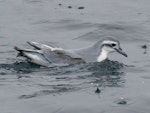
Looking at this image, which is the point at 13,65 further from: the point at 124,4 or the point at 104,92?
the point at 124,4

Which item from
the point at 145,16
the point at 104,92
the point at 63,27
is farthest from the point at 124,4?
the point at 104,92

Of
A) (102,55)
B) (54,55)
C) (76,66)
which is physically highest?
(54,55)

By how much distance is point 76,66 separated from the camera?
1744cm

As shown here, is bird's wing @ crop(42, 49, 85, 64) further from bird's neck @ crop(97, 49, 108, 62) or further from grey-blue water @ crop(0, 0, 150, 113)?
bird's neck @ crop(97, 49, 108, 62)

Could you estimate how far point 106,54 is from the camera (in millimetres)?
18203

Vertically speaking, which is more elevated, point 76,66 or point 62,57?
Answer: point 62,57

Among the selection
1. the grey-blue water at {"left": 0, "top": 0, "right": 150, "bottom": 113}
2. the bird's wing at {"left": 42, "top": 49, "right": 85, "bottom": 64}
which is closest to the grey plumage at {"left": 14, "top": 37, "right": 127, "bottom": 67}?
the bird's wing at {"left": 42, "top": 49, "right": 85, "bottom": 64}

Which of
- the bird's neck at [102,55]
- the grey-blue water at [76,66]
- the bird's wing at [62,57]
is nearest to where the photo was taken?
the grey-blue water at [76,66]

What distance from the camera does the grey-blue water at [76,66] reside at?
47.4 feet

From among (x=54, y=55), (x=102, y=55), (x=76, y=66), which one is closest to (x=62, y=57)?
(x=54, y=55)

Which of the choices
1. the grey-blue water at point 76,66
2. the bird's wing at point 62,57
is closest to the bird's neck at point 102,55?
the grey-blue water at point 76,66

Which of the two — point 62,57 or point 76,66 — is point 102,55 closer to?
point 76,66

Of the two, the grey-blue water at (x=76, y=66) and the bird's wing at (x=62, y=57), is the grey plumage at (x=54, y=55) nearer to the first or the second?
the bird's wing at (x=62, y=57)

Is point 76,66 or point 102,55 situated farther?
point 102,55
